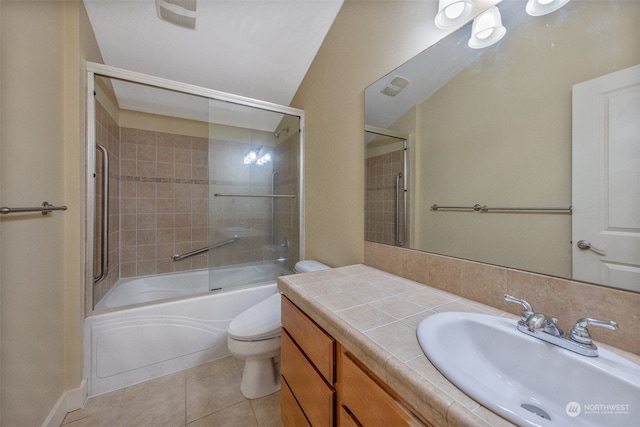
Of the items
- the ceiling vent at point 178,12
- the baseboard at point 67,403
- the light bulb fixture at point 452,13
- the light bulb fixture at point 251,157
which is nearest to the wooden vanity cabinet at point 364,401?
the light bulb fixture at point 452,13

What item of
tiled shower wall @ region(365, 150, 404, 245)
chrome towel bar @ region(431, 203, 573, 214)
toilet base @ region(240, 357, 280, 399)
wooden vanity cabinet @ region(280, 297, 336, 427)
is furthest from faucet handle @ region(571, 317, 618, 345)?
toilet base @ region(240, 357, 280, 399)

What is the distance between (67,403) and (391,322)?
1863 millimetres

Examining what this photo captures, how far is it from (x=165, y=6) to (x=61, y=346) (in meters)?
2.04

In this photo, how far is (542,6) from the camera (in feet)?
2.36

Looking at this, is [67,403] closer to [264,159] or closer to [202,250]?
[202,250]

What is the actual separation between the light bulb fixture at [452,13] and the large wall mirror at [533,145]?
0.06m

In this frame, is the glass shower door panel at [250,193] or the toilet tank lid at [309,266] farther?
the glass shower door panel at [250,193]

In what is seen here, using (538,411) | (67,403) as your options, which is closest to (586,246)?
(538,411)

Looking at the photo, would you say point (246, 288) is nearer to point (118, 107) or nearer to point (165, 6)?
point (165, 6)

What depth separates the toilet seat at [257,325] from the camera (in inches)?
53.3

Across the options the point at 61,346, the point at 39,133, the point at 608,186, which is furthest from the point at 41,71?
the point at 608,186

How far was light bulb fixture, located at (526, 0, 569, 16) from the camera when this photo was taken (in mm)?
693

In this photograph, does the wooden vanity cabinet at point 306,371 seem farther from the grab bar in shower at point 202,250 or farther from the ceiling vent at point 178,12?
the ceiling vent at point 178,12

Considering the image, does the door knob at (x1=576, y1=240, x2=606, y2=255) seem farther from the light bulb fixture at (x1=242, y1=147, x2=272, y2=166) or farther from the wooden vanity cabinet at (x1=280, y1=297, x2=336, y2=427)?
the light bulb fixture at (x1=242, y1=147, x2=272, y2=166)
